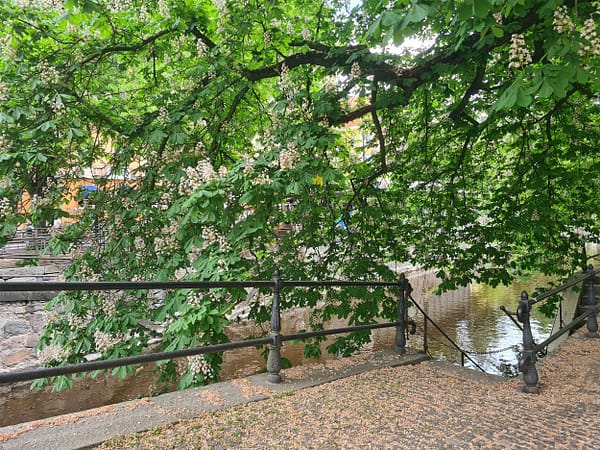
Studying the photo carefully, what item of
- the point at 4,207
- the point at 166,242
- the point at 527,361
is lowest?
the point at 527,361

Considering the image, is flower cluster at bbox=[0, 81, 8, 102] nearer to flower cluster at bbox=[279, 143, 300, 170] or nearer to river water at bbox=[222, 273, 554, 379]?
flower cluster at bbox=[279, 143, 300, 170]

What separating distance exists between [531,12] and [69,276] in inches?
235

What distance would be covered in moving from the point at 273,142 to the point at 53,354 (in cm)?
331

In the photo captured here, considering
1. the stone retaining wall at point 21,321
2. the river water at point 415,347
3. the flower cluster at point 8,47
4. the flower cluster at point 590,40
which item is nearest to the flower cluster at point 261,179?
the river water at point 415,347

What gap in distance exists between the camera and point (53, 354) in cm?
455

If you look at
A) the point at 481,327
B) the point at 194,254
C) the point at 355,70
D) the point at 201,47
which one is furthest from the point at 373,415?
the point at 481,327

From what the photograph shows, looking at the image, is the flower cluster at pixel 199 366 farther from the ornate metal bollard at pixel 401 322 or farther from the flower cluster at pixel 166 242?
the ornate metal bollard at pixel 401 322

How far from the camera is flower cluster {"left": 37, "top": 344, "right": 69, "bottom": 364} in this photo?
14.9 feet

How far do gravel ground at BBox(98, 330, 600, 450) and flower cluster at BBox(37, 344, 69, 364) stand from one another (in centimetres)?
229

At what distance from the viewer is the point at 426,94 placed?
7.11 metres

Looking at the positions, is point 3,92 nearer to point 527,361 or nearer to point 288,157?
point 288,157

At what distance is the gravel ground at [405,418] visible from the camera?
284 centimetres

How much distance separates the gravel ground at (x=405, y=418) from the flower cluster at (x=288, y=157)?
218 centimetres

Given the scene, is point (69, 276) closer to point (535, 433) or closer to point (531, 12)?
point (535, 433)
